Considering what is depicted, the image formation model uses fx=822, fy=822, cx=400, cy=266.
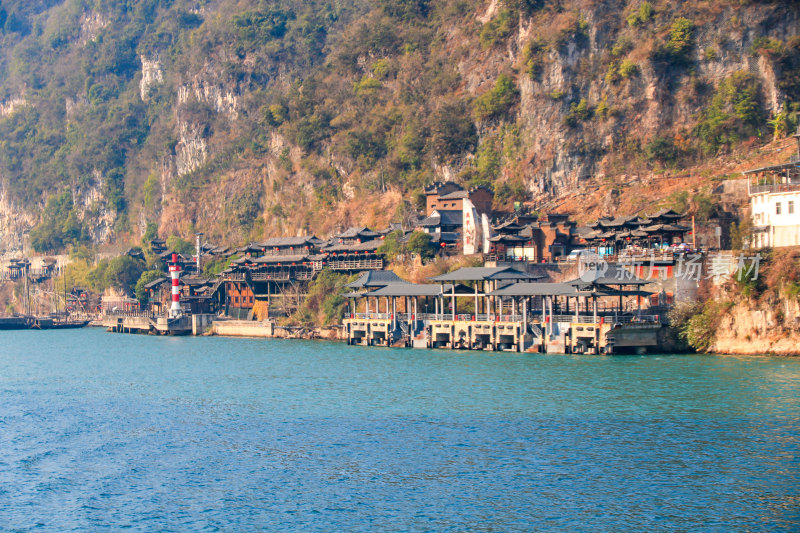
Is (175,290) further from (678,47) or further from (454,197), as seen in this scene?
(678,47)

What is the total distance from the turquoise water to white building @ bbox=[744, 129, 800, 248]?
15.3m

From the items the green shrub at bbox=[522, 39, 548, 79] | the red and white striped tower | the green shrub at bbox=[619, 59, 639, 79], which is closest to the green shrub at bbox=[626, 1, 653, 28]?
the green shrub at bbox=[619, 59, 639, 79]

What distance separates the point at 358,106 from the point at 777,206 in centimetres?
6612

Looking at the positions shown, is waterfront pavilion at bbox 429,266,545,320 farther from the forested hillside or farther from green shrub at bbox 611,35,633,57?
green shrub at bbox 611,35,633,57

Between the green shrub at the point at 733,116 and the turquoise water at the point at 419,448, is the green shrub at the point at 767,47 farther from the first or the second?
the turquoise water at the point at 419,448

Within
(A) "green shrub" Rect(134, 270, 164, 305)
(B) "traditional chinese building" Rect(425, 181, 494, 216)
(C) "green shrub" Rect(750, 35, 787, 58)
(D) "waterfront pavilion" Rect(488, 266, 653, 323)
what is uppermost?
(C) "green shrub" Rect(750, 35, 787, 58)

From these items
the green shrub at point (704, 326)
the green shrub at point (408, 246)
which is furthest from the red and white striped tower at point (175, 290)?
the green shrub at point (704, 326)

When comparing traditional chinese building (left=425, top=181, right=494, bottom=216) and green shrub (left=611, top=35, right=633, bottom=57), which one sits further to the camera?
green shrub (left=611, top=35, right=633, bottom=57)

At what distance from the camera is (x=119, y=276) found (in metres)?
119

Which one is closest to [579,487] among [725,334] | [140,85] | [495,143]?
[725,334]

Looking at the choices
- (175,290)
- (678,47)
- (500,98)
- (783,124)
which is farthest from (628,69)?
(175,290)

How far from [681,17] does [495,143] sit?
77.2 feet

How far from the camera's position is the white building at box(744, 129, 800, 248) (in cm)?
6017

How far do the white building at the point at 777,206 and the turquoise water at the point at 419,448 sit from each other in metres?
15.3
